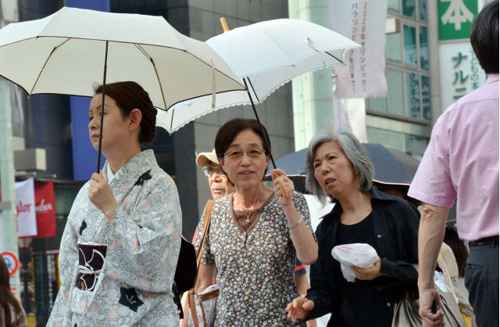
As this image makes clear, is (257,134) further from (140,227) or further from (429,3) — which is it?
(429,3)

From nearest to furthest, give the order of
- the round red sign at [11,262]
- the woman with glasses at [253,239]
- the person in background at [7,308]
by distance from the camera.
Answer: the woman with glasses at [253,239], the person in background at [7,308], the round red sign at [11,262]

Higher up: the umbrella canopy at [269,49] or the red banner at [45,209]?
the umbrella canopy at [269,49]

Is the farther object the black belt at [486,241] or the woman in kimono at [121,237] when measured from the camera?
the woman in kimono at [121,237]

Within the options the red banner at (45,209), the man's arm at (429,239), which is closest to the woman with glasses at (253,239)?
the man's arm at (429,239)

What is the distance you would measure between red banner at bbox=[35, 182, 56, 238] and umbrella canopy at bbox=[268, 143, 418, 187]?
15.9 meters

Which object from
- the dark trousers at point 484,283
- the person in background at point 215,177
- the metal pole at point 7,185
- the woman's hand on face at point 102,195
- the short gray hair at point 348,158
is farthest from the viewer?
the metal pole at point 7,185

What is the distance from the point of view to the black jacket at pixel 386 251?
5.16 meters

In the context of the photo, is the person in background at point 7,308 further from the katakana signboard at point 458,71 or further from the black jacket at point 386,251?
the katakana signboard at point 458,71

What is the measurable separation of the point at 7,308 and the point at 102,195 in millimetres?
2993

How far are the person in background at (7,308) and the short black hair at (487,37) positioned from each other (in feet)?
13.7

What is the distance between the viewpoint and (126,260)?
4.61 m

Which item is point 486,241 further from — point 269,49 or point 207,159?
point 207,159

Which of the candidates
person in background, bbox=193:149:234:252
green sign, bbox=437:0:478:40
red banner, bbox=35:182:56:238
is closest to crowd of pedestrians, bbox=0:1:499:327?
person in background, bbox=193:149:234:252

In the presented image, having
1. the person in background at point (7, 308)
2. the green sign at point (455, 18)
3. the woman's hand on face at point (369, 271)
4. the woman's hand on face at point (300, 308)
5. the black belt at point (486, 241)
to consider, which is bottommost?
the person in background at point (7, 308)
